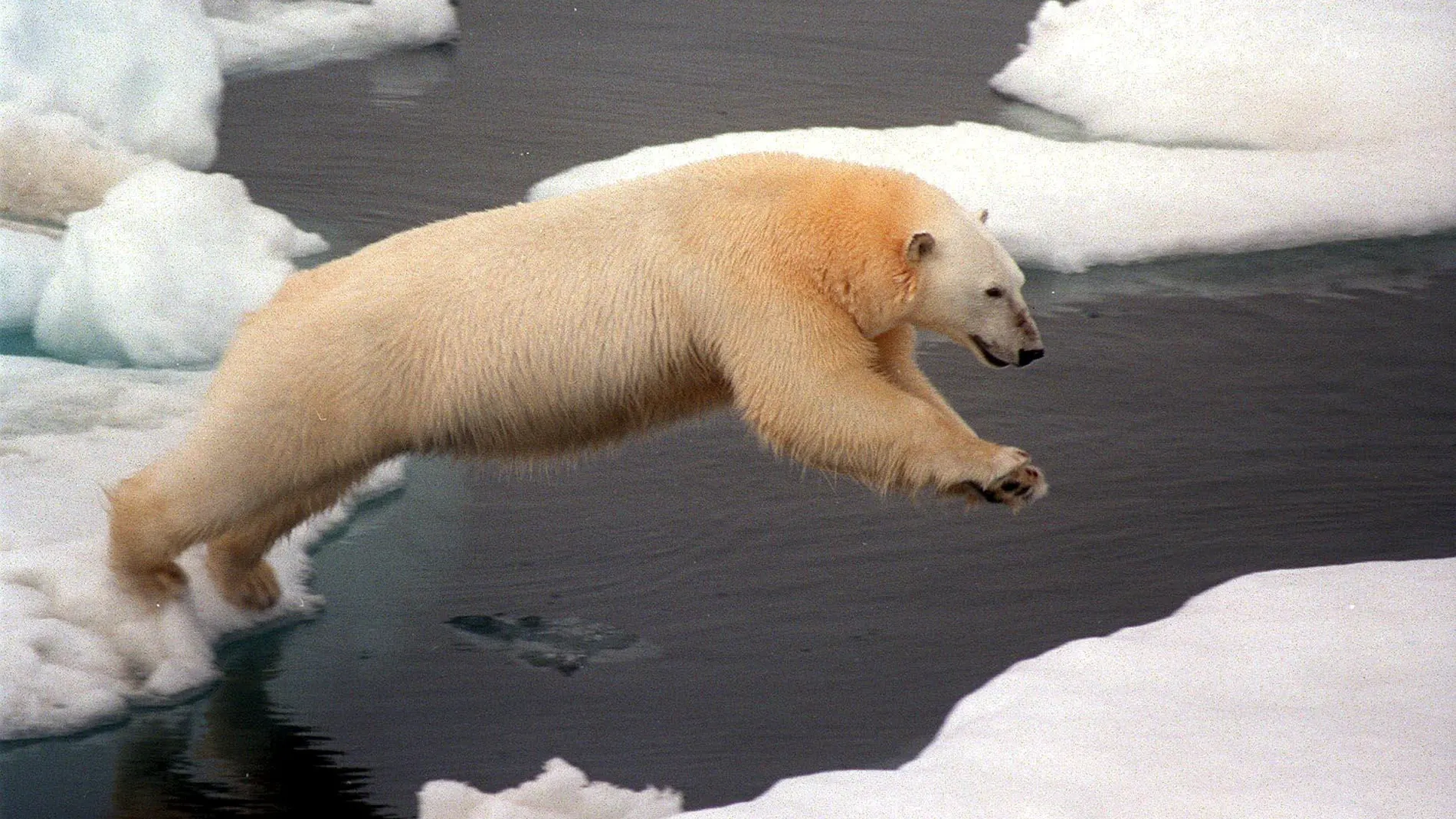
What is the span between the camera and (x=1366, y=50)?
289 inches

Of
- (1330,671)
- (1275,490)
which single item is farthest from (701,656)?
(1275,490)

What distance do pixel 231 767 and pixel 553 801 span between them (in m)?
0.63

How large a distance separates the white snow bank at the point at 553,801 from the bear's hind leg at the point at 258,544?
0.66 m

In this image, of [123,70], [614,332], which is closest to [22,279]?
[123,70]

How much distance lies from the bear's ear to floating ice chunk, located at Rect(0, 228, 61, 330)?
2.98 m

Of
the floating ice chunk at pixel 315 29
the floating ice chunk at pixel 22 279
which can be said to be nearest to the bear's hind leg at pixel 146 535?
the floating ice chunk at pixel 22 279

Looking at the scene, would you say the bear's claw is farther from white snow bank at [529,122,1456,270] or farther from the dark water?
white snow bank at [529,122,1456,270]

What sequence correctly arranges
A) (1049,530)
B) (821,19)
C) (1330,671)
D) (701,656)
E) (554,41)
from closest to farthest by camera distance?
(1330,671) → (701,656) → (1049,530) → (554,41) → (821,19)

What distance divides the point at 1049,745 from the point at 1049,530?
1656 mm

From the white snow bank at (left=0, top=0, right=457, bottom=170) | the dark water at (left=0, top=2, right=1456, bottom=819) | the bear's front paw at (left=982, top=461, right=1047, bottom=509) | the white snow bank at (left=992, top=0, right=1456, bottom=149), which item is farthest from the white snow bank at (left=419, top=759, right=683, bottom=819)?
the white snow bank at (left=992, top=0, right=1456, bottom=149)

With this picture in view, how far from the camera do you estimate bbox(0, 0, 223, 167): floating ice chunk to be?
20.0 ft

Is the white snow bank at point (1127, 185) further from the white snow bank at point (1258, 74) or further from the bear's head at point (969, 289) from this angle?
the bear's head at point (969, 289)

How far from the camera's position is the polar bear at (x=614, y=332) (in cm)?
295

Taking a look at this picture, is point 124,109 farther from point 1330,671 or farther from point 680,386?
point 1330,671
